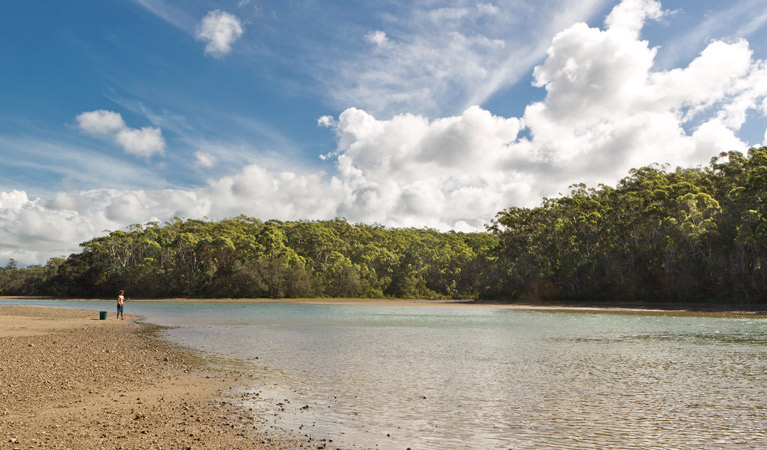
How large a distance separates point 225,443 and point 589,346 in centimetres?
2082

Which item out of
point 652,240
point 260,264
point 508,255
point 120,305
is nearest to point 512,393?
point 120,305

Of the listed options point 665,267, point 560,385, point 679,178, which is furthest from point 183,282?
point 560,385

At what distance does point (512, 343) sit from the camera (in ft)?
84.8

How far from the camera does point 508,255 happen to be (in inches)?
3974

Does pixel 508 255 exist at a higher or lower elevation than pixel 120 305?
higher

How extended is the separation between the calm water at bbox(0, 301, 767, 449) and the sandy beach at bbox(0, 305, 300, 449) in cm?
110

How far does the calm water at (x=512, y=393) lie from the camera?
9.34 m

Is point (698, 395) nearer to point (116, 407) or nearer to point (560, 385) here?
point (560, 385)

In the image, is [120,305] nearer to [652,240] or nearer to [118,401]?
[118,401]

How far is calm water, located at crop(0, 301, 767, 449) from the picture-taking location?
9.34 metres

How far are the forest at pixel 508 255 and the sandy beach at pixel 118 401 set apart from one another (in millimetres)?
64484

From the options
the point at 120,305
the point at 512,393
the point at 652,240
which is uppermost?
the point at 652,240

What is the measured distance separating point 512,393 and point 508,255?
3559 inches

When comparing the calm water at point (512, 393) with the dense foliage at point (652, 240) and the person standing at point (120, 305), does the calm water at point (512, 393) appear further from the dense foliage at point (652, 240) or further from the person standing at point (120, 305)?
the dense foliage at point (652, 240)
